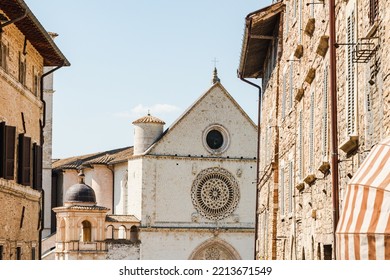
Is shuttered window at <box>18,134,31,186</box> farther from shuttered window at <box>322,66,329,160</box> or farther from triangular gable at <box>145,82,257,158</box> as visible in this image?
triangular gable at <box>145,82,257,158</box>

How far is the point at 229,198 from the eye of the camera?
5434 centimetres

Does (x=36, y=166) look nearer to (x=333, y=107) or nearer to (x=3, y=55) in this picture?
(x=3, y=55)

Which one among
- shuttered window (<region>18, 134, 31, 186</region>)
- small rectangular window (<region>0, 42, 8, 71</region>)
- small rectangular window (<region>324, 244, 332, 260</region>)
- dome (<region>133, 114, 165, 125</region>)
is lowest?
small rectangular window (<region>324, 244, 332, 260</region>)

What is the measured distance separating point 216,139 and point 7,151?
35497mm

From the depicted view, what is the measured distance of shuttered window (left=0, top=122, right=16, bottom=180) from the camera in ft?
62.8

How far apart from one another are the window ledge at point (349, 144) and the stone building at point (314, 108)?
1 centimetres

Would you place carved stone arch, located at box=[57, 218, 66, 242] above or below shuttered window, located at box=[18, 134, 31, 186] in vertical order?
below

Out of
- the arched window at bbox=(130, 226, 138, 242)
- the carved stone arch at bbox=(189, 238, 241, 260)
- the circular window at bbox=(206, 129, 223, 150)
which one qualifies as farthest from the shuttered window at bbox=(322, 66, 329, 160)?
the circular window at bbox=(206, 129, 223, 150)

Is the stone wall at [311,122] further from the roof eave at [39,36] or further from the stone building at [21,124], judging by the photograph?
the stone building at [21,124]

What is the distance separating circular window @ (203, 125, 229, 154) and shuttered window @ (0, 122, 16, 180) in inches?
1356

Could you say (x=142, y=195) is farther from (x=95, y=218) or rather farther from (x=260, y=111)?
(x=260, y=111)

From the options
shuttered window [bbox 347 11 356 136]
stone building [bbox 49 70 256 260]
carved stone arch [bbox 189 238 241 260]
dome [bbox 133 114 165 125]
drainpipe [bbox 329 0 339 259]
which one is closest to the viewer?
shuttered window [bbox 347 11 356 136]

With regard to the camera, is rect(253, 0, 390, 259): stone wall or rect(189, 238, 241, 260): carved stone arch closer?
rect(253, 0, 390, 259): stone wall
